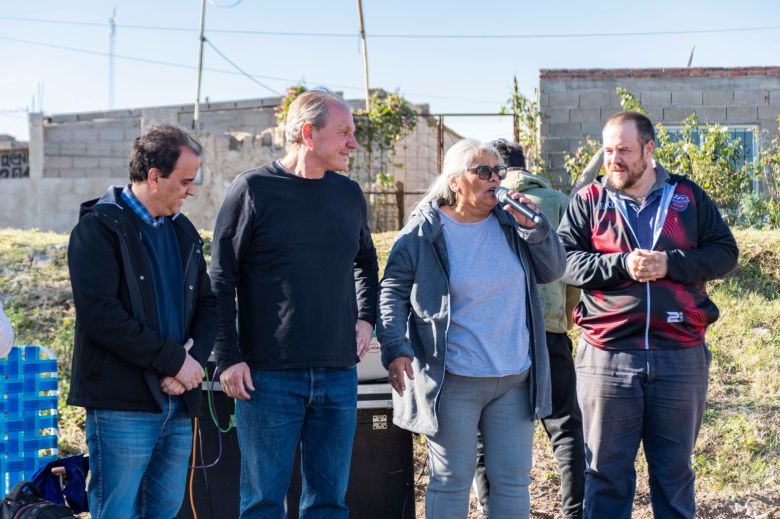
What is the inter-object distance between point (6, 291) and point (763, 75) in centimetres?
928

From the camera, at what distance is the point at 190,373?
10.1 feet

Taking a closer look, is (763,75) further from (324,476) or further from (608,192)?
(324,476)

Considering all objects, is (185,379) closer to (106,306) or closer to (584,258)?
(106,306)

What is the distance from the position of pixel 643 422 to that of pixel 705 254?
2.41 ft

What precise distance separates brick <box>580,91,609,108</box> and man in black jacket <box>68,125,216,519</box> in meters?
8.55

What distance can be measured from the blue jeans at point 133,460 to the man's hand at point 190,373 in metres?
0.09

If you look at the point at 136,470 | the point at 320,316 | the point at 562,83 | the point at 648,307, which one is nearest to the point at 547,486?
the point at 648,307

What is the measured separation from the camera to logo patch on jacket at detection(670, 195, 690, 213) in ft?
11.8

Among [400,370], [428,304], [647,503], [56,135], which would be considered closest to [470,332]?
[428,304]

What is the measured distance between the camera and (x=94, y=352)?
296cm

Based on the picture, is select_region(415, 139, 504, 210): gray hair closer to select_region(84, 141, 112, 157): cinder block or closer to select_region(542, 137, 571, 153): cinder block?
select_region(542, 137, 571, 153): cinder block

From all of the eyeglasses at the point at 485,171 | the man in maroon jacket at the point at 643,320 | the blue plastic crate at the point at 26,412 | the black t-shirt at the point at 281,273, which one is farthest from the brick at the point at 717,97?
the blue plastic crate at the point at 26,412

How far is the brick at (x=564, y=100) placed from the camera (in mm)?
10938

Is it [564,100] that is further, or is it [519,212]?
[564,100]
